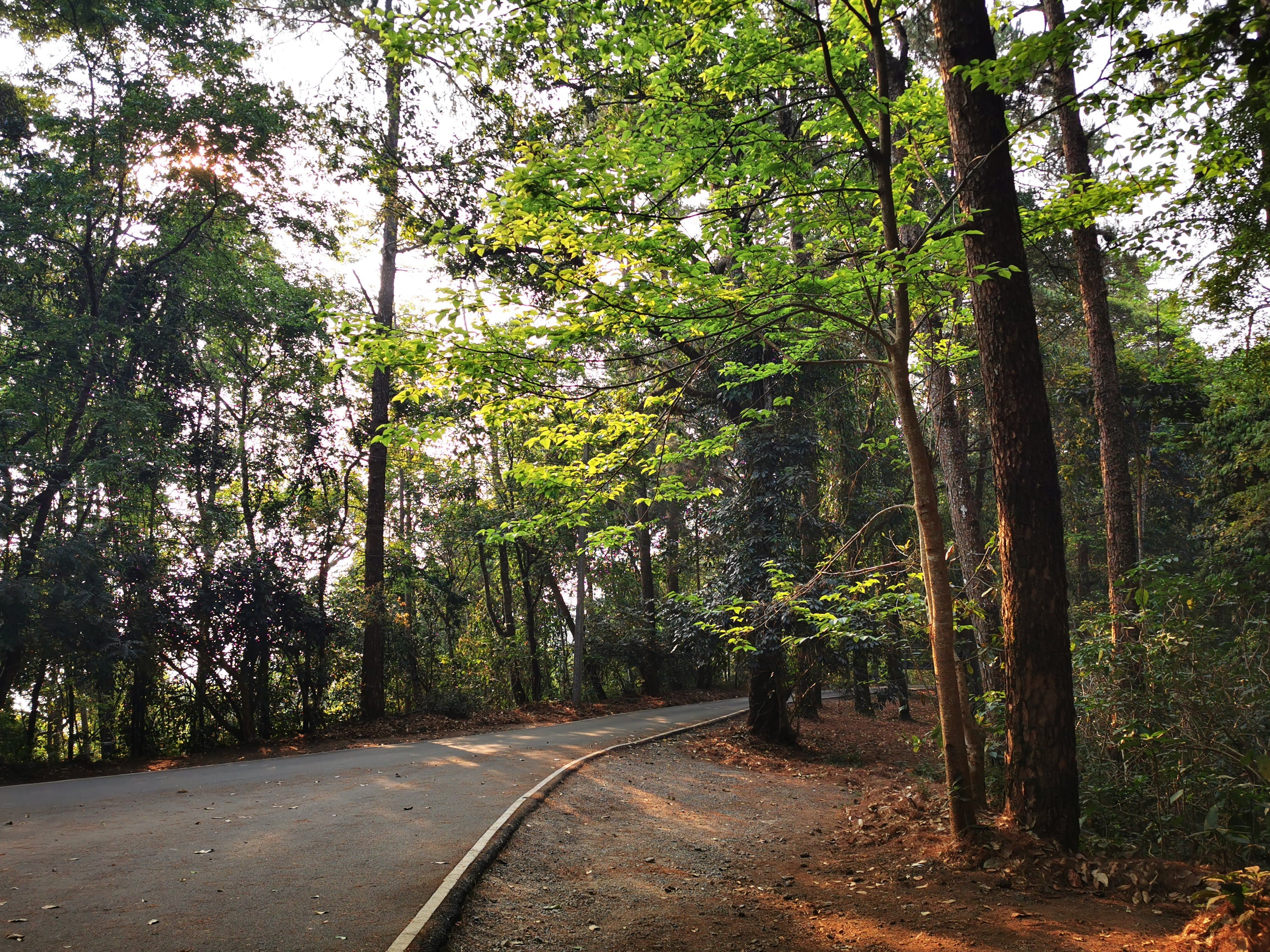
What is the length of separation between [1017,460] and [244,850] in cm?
752

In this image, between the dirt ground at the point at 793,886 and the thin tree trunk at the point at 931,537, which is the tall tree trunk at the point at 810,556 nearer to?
the dirt ground at the point at 793,886

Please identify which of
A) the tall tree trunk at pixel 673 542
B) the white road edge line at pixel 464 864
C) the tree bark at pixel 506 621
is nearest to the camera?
the white road edge line at pixel 464 864

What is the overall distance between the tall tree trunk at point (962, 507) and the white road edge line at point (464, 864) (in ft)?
18.6

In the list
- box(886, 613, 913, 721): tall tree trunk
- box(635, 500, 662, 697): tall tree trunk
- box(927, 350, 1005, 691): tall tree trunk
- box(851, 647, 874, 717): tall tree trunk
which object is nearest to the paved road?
box(886, 613, 913, 721): tall tree trunk

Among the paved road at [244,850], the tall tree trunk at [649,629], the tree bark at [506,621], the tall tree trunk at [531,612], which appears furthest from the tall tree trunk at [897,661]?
the tall tree trunk at [531,612]

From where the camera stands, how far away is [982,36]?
6.23 meters

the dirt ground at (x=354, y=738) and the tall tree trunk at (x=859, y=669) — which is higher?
the tall tree trunk at (x=859, y=669)

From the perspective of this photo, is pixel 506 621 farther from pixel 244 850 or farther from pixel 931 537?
pixel 931 537

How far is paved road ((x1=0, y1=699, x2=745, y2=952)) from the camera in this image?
446 centimetres

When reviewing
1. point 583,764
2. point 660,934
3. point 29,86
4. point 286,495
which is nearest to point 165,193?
point 29,86

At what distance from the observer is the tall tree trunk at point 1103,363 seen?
951cm

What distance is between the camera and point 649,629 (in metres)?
24.1

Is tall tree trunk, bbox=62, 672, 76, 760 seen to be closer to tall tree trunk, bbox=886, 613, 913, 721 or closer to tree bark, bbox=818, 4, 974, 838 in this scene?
tall tree trunk, bbox=886, 613, 913, 721

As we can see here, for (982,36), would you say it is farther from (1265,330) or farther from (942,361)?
(1265,330)
